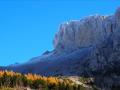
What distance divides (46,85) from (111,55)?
154 meters

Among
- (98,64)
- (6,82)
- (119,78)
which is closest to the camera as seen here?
(6,82)

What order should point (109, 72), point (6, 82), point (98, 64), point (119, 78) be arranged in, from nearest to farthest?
point (6, 82), point (119, 78), point (109, 72), point (98, 64)

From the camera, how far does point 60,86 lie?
4488cm

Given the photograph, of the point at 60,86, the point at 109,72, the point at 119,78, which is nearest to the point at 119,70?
the point at 109,72

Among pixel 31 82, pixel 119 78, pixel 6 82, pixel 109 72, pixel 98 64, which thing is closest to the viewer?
pixel 6 82

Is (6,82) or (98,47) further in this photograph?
(98,47)

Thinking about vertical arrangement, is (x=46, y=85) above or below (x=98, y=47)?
below

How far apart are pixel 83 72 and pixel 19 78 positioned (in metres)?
152

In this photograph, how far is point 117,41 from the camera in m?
198

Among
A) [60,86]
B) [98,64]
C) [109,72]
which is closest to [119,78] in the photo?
[109,72]

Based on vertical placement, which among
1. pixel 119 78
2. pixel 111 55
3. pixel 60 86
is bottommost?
pixel 60 86

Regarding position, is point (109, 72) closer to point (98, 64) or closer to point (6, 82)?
point (98, 64)

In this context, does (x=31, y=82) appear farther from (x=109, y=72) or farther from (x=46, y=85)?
(x=109, y=72)

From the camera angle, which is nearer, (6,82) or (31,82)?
(6,82)
